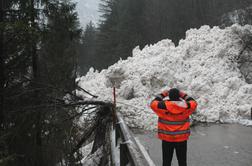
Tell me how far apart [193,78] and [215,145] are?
25.9 ft

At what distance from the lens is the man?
489cm

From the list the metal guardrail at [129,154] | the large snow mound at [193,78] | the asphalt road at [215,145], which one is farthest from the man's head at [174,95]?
the large snow mound at [193,78]

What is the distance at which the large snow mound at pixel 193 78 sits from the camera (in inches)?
562

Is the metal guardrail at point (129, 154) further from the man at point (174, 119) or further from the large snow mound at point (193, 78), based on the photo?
the large snow mound at point (193, 78)

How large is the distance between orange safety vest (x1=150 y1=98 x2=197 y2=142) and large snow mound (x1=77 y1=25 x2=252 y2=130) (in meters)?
7.98

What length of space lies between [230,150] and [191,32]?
13.6 meters

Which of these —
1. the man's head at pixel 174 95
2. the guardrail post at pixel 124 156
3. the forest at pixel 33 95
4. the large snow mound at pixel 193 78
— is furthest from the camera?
the large snow mound at pixel 193 78

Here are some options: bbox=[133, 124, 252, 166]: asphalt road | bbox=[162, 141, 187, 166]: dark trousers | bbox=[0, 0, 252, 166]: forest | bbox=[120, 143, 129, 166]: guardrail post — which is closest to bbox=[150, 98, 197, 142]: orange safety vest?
bbox=[162, 141, 187, 166]: dark trousers

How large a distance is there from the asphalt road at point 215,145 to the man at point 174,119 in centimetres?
108

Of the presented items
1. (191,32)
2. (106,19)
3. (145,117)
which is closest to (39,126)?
(145,117)

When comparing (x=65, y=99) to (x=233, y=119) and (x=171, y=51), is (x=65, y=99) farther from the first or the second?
(x=171, y=51)

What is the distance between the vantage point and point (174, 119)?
16.3 feet

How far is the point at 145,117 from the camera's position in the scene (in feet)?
44.8

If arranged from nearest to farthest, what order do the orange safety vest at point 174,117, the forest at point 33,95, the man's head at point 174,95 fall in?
1. the forest at point 33,95
2. the orange safety vest at point 174,117
3. the man's head at point 174,95
